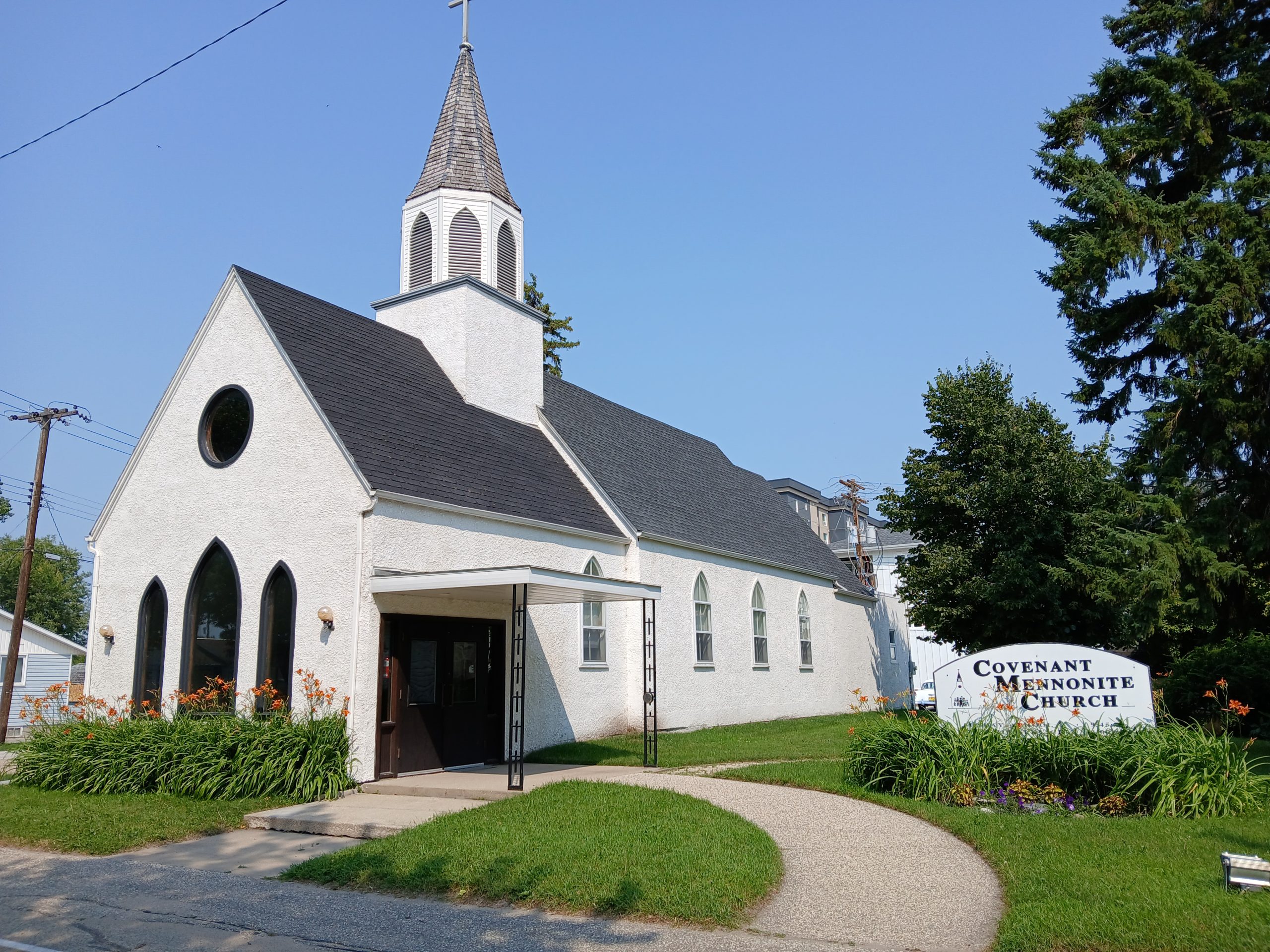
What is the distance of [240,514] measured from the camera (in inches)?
619

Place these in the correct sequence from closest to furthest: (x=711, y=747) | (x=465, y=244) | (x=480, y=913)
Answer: (x=480, y=913) < (x=711, y=747) < (x=465, y=244)

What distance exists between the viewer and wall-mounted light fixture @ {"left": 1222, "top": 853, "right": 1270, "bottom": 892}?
6664mm

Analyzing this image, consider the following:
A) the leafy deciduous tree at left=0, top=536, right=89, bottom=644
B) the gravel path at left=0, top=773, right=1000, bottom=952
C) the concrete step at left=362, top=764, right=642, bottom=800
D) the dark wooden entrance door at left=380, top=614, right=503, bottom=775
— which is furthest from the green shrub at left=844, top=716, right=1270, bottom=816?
the leafy deciduous tree at left=0, top=536, right=89, bottom=644

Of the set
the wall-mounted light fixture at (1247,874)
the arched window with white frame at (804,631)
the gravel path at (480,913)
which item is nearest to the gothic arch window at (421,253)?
the gravel path at (480,913)

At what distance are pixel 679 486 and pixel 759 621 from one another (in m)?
4.25

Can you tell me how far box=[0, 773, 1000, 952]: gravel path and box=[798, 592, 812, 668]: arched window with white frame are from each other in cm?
1896

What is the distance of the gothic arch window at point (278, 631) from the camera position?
1461 cm

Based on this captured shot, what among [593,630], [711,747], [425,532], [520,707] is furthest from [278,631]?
[711,747]

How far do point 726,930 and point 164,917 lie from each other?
433 cm

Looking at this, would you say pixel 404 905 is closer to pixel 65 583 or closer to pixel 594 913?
pixel 594 913

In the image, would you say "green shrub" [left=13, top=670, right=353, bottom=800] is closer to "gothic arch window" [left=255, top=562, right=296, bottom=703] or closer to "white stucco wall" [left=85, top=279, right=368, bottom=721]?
"gothic arch window" [left=255, top=562, right=296, bottom=703]

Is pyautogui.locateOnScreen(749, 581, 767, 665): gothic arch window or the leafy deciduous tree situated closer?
pyautogui.locateOnScreen(749, 581, 767, 665): gothic arch window

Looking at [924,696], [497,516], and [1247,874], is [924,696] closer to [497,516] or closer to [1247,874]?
[497,516]

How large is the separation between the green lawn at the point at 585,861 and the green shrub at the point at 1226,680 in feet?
36.3
